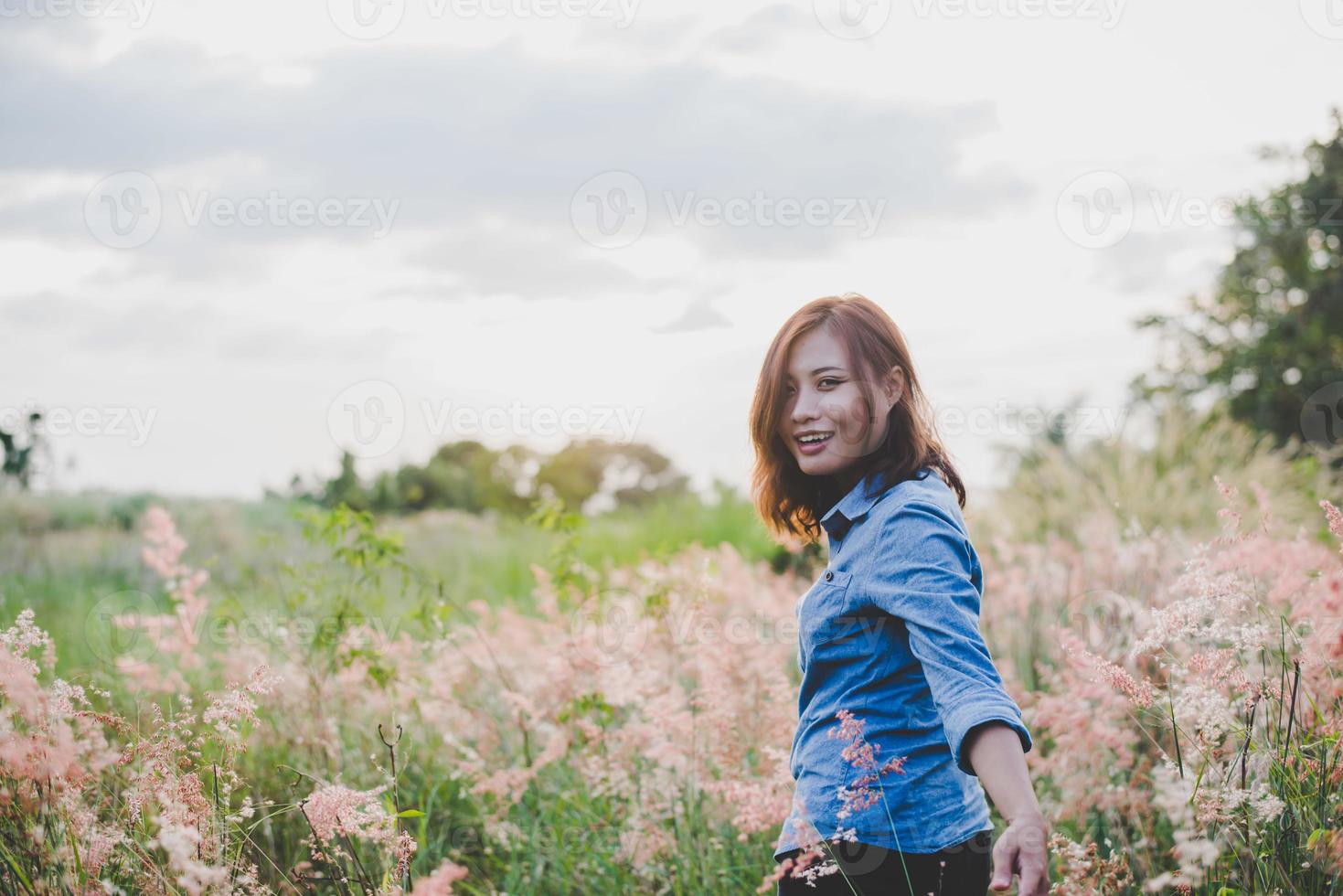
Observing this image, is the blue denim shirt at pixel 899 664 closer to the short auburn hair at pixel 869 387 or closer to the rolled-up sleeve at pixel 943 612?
the rolled-up sleeve at pixel 943 612

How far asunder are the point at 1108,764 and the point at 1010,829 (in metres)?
2.56

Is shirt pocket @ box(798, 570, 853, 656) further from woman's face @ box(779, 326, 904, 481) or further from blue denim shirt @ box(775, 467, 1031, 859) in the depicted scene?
woman's face @ box(779, 326, 904, 481)

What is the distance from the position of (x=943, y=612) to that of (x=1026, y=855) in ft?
1.42

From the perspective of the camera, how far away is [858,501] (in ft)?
7.13

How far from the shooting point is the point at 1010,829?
1.50 meters

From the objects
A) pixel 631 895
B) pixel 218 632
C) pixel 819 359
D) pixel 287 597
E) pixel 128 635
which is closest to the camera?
pixel 819 359

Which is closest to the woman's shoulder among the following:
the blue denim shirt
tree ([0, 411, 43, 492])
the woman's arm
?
the blue denim shirt

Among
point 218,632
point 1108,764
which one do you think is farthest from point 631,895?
point 218,632

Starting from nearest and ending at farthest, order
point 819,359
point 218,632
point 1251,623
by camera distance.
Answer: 1. point 819,359
2. point 1251,623
3. point 218,632

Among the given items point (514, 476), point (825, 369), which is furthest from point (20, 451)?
point (514, 476)

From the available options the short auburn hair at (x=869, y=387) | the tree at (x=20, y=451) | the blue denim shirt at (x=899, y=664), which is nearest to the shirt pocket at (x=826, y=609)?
the blue denim shirt at (x=899, y=664)

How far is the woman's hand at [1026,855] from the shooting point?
151 centimetres

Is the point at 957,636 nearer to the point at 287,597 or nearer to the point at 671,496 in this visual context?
the point at 287,597

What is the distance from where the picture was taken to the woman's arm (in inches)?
59.4
